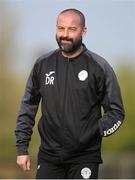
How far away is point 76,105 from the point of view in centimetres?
354

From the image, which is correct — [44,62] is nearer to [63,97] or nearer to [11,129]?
[63,97]

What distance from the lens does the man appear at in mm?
3549

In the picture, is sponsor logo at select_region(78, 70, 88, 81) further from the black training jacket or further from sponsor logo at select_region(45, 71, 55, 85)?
sponsor logo at select_region(45, 71, 55, 85)

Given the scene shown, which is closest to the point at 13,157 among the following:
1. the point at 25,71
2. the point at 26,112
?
the point at 25,71

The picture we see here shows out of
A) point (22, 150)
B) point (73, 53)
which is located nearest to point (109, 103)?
point (73, 53)

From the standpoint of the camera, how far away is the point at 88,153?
Result: 11.7 feet

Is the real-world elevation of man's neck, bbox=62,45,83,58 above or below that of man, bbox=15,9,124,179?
above

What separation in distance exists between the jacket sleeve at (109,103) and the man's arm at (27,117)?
1.52 ft

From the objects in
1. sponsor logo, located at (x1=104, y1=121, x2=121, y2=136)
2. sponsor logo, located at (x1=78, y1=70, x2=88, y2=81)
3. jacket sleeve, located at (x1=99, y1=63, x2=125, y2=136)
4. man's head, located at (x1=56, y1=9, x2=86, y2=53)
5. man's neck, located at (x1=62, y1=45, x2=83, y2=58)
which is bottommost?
sponsor logo, located at (x1=104, y1=121, x2=121, y2=136)

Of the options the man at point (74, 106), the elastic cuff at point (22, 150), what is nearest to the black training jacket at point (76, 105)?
the man at point (74, 106)

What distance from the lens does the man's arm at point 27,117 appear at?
3770mm

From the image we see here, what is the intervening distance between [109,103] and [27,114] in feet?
1.89

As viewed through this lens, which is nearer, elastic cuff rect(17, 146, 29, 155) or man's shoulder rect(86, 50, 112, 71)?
man's shoulder rect(86, 50, 112, 71)

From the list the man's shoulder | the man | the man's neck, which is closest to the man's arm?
the man
